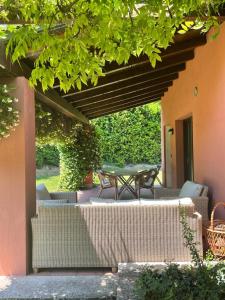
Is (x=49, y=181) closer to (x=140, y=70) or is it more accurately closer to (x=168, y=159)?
(x=168, y=159)

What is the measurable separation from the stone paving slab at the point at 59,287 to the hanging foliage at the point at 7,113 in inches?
59.1

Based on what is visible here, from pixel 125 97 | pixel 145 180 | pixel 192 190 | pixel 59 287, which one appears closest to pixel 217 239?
pixel 192 190

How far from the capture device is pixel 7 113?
447cm

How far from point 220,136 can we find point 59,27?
265cm

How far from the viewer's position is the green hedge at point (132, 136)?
717 inches

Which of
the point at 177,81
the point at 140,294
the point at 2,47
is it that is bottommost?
the point at 140,294

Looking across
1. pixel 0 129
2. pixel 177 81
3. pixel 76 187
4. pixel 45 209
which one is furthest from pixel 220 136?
pixel 76 187

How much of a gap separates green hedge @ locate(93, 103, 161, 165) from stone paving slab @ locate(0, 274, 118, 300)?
13.7 m

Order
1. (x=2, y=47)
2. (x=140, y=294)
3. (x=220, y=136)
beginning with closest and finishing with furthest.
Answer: (x=140, y=294), (x=2, y=47), (x=220, y=136)

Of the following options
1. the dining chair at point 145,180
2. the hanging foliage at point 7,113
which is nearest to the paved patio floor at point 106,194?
the dining chair at point 145,180

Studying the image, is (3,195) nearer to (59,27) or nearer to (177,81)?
(59,27)

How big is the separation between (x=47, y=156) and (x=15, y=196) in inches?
564

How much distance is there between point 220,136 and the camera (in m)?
5.59

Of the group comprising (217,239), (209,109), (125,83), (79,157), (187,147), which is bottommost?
(217,239)
